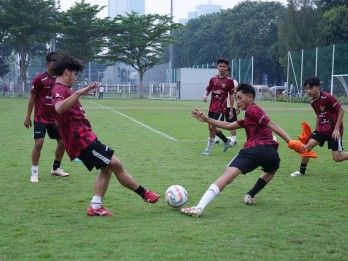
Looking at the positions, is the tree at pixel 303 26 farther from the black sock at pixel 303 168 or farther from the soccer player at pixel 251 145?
the soccer player at pixel 251 145

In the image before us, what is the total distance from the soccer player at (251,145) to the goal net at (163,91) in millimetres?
53506

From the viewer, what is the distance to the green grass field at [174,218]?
5000 millimetres

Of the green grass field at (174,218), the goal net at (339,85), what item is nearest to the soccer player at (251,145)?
the green grass field at (174,218)

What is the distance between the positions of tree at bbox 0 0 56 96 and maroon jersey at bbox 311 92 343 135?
50.7 meters

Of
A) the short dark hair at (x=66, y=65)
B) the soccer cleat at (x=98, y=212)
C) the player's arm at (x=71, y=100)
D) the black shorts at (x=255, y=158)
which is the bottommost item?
the soccer cleat at (x=98, y=212)

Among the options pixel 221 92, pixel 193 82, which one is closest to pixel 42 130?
pixel 221 92

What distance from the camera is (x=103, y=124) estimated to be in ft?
67.2

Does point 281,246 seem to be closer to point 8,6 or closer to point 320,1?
point 8,6

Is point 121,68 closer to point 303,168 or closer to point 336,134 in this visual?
point 303,168

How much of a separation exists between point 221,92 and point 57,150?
4638mm

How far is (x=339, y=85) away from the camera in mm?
40438

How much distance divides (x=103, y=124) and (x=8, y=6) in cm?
4064

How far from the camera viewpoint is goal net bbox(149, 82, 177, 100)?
203 ft

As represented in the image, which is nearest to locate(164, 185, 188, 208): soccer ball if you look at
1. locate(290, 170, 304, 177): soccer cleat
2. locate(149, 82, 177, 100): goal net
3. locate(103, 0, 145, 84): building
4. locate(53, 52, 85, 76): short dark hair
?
locate(53, 52, 85, 76): short dark hair
